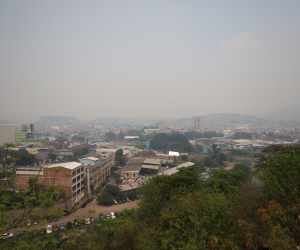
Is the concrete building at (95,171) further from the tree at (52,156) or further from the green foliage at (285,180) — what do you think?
the green foliage at (285,180)

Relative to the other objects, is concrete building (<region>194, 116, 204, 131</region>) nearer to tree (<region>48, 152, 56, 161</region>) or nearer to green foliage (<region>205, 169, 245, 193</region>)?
tree (<region>48, 152, 56, 161</region>)

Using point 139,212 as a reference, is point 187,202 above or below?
above

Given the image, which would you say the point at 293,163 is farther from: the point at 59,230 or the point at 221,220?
the point at 59,230

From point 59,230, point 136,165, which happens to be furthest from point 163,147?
point 59,230

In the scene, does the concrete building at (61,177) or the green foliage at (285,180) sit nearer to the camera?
the green foliage at (285,180)

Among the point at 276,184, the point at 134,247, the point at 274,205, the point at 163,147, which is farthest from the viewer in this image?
the point at 163,147

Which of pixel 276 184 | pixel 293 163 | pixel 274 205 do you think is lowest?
pixel 274 205

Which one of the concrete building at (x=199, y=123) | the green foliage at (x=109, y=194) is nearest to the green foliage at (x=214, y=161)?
the green foliage at (x=109, y=194)
